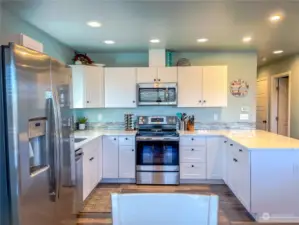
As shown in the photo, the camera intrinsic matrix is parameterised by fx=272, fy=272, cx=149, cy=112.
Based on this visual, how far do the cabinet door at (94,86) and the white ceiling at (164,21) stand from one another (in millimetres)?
423

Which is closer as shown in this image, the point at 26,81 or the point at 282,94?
the point at 26,81

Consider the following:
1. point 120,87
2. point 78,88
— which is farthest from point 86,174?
point 120,87

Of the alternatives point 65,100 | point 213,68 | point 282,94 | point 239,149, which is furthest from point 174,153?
point 282,94

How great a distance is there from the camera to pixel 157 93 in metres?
4.84

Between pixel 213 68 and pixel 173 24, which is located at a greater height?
pixel 173 24

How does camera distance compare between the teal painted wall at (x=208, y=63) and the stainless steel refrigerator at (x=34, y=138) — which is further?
the teal painted wall at (x=208, y=63)

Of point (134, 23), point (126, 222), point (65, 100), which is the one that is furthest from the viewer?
point (134, 23)

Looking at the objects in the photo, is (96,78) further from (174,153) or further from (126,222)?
(126,222)

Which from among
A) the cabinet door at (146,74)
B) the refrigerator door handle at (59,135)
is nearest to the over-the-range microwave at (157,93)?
the cabinet door at (146,74)

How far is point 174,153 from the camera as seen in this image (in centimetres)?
457

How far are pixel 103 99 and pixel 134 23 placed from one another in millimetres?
1933

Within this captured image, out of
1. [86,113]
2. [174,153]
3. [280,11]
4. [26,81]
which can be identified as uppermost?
[280,11]

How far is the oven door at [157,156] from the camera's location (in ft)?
15.0

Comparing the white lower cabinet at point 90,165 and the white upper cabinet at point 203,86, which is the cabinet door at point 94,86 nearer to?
the white lower cabinet at point 90,165
